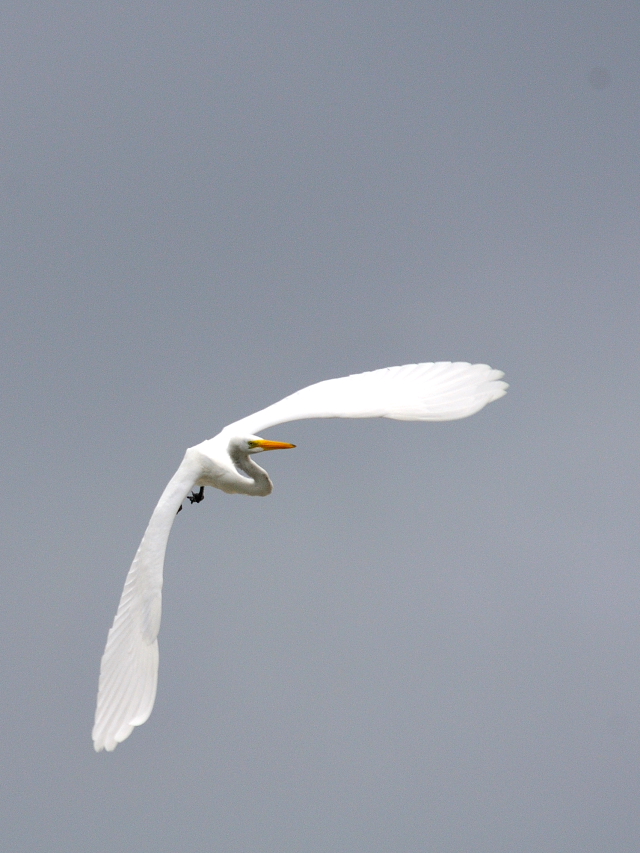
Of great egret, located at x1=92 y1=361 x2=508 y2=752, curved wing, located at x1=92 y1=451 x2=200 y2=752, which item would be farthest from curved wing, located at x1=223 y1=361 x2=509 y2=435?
curved wing, located at x1=92 y1=451 x2=200 y2=752

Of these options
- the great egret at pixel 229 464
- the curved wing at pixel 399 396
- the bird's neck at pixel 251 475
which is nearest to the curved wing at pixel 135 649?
the great egret at pixel 229 464

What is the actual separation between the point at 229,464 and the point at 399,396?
2.33m

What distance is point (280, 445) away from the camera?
60.6 feet

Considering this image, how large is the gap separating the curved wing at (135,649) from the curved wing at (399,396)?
254cm

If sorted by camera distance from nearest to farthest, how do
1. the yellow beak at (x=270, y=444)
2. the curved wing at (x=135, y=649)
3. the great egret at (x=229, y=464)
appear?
the curved wing at (x=135, y=649) < the great egret at (x=229, y=464) < the yellow beak at (x=270, y=444)

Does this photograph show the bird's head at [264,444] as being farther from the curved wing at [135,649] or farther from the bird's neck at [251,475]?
the curved wing at [135,649]

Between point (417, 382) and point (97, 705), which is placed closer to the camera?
point (97, 705)

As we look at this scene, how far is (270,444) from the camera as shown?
1844 centimetres

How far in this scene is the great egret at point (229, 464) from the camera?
16156 millimetres

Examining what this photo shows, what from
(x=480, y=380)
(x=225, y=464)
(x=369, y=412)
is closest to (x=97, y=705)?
(x=225, y=464)

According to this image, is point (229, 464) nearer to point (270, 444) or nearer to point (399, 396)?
point (270, 444)

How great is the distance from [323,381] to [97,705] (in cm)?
566

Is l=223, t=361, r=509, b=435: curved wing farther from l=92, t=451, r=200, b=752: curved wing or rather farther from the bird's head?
l=92, t=451, r=200, b=752: curved wing

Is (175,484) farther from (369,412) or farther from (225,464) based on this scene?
(369,412)
